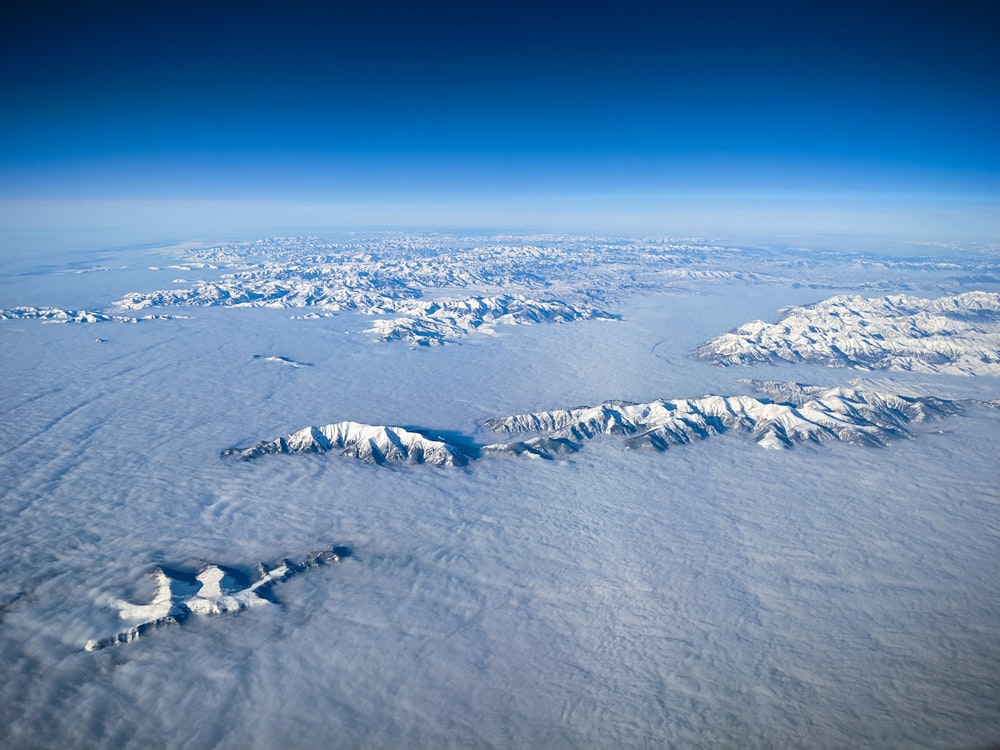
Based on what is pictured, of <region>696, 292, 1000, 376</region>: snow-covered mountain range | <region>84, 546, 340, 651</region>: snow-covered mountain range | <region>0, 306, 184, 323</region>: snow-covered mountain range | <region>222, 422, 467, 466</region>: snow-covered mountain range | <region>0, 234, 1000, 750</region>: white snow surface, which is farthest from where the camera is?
<region>0, 306, 184, 323</region>: snow-covered mountain range

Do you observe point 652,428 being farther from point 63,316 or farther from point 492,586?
point 63,316

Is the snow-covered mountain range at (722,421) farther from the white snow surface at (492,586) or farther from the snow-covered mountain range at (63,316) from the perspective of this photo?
the snow-covered mountain range at (63,316)

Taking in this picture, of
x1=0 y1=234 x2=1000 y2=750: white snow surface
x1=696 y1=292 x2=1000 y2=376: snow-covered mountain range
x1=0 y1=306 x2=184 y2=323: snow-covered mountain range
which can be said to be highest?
x1=696 y1=292 x2=1000 y2=376: snow-covered mountain range

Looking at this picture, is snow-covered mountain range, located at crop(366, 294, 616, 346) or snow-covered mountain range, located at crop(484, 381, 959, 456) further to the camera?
snow-covered mountain range, located at crop(366, 294, 616, 346)

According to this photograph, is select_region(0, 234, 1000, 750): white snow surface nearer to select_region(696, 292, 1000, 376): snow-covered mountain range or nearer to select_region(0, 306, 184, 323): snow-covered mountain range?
select_region(696, 292, 1000, 376): snow-covered mountain range

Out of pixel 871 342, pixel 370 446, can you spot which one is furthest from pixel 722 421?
pixel 871 342

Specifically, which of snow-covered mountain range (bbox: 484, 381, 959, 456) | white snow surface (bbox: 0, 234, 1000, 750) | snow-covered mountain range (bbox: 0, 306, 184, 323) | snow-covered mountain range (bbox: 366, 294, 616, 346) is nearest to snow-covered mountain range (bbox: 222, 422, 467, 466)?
white snow surface (bbox: 0, 234, 1000, 750)

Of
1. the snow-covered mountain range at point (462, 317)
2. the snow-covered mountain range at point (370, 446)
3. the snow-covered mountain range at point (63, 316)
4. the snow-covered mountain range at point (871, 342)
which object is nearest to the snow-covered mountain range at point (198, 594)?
the snow-covered mountain range at point (370, 446)
